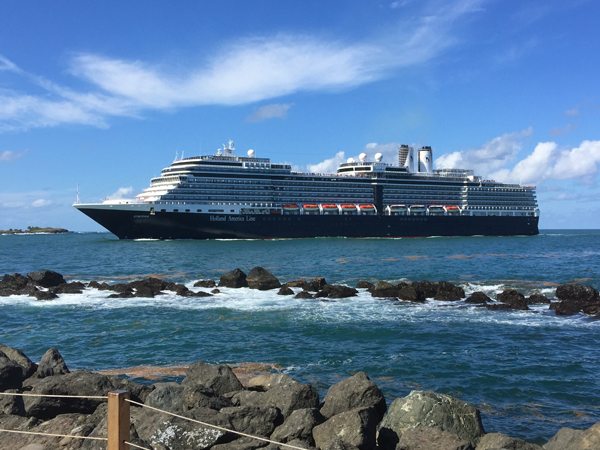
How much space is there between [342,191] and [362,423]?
80.6 meters

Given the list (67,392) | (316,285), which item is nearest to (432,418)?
(67,392)

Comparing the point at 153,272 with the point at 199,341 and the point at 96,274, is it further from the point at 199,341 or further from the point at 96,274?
the point at 199,341

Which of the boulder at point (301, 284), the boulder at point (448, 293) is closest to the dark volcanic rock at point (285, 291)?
the boulder at point (301, 284)

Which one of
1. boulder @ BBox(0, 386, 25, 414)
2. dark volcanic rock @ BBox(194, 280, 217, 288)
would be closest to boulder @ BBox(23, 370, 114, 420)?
boulder @ BBox(0, 386, 25, 414)

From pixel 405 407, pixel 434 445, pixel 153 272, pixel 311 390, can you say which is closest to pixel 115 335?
pixel 311 390

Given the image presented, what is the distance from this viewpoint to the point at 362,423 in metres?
8.08

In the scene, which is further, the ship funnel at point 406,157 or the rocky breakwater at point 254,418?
the ship funnel at point 406,157

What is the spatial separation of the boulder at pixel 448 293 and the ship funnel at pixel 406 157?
79474 mm

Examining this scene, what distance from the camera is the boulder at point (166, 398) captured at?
9516 millimetres

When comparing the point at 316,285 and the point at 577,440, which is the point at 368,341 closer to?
the point at 577,440

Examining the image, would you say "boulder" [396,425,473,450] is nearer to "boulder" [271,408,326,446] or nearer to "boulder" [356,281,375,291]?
"boulder" [271,408,326,446]

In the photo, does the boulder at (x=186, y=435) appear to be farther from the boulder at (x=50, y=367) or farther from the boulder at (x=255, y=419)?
the boulder at (x=50, y=367)

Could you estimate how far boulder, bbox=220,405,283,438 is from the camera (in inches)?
339

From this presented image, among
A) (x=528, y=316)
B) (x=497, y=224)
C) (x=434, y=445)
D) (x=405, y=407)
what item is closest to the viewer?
(x=434, y=445)
